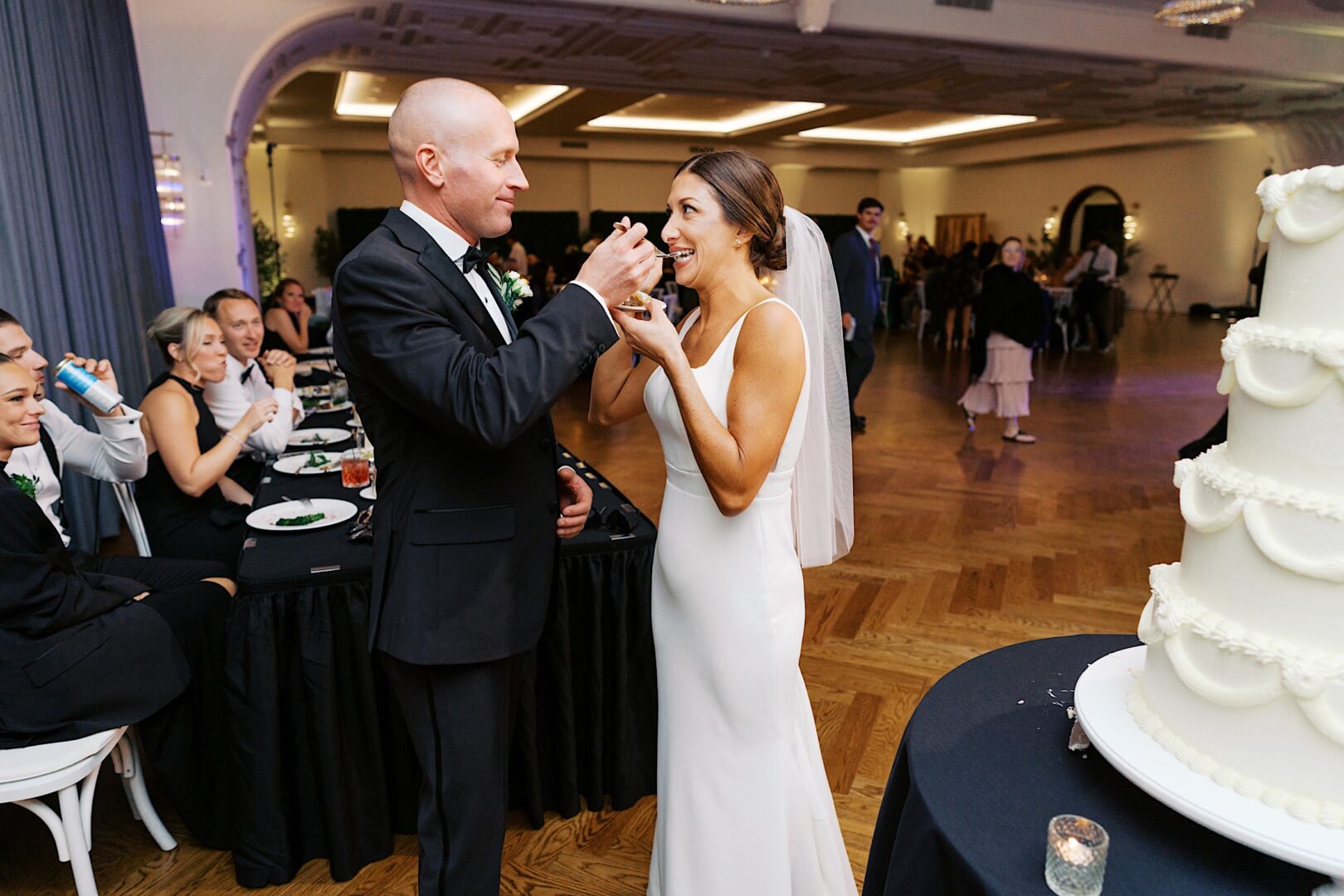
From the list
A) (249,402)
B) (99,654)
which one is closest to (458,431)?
(99,654)

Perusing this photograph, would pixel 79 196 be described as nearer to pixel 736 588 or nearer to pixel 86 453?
pixel 86 453

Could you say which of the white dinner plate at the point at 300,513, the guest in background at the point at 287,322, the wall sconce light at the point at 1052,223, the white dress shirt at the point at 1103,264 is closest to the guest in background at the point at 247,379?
the white dinner plate at the point at 300,513

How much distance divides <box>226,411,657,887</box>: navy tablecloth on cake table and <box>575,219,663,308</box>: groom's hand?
3.17ft

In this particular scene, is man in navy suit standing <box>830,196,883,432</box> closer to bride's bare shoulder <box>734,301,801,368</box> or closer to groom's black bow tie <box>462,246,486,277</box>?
bride's bare shoulder <box>734,301,801,368</box>

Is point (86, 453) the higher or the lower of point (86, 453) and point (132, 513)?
the higher

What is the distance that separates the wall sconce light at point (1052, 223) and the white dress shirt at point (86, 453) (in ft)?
65.9

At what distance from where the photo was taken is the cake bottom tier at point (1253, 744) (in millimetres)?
921

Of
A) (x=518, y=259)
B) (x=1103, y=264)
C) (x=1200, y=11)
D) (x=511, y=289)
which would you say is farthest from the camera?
(x=1103, y=264)

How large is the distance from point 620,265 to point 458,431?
0.39 m

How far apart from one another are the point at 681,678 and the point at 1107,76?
9699mm

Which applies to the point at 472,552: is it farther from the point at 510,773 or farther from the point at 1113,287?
the point at 1113,287

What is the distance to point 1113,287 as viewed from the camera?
545 inches

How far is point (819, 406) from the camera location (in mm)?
2031

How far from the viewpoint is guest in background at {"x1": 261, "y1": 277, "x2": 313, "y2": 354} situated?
22.6 ft
